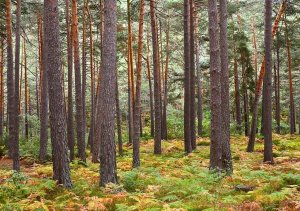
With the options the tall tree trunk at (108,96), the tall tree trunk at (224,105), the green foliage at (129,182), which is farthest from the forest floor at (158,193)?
the tall tree trunk at (108,96)

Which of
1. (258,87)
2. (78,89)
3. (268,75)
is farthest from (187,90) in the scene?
(78,89)

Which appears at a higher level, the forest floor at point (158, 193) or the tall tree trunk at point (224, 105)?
the tall tree trunk at point (224, 105)

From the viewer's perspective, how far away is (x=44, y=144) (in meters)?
17.2

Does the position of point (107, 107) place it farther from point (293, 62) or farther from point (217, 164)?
point (293, 62)

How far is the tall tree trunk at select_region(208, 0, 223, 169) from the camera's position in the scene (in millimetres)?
10320

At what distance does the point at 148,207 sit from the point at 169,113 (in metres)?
29.7

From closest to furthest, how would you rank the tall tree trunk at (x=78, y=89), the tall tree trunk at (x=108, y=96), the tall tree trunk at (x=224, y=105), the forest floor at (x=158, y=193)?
the forest floor at (x=158, y=193) → the tall tree trunk at (x=108, y=96) → the tall tree trunk at (x=224, y=105) → the tall tree trunk at (x=78, y=89)

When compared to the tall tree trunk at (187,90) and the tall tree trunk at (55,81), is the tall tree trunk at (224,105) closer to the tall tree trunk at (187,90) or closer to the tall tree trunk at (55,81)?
the tall tree trunk at (187,90)

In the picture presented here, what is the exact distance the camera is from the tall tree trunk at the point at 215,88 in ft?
33.9

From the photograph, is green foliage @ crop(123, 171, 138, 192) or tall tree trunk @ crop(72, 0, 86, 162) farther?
tall tree trunk @ crop(72, 0, 86, 162)

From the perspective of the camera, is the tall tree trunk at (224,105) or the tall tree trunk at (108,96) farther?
the tall tree trunk at (224,105)

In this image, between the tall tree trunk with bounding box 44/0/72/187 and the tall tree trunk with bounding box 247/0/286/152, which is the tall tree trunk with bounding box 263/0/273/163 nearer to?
the tall tree trunk with bounding box 247/0/286/152

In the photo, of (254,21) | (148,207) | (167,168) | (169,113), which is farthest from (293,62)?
(148,207)

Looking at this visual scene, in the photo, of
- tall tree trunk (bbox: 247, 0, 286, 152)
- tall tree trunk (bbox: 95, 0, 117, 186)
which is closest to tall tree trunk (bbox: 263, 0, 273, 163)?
tall tree trunk (bbox: 247, 0, 286, 152)
